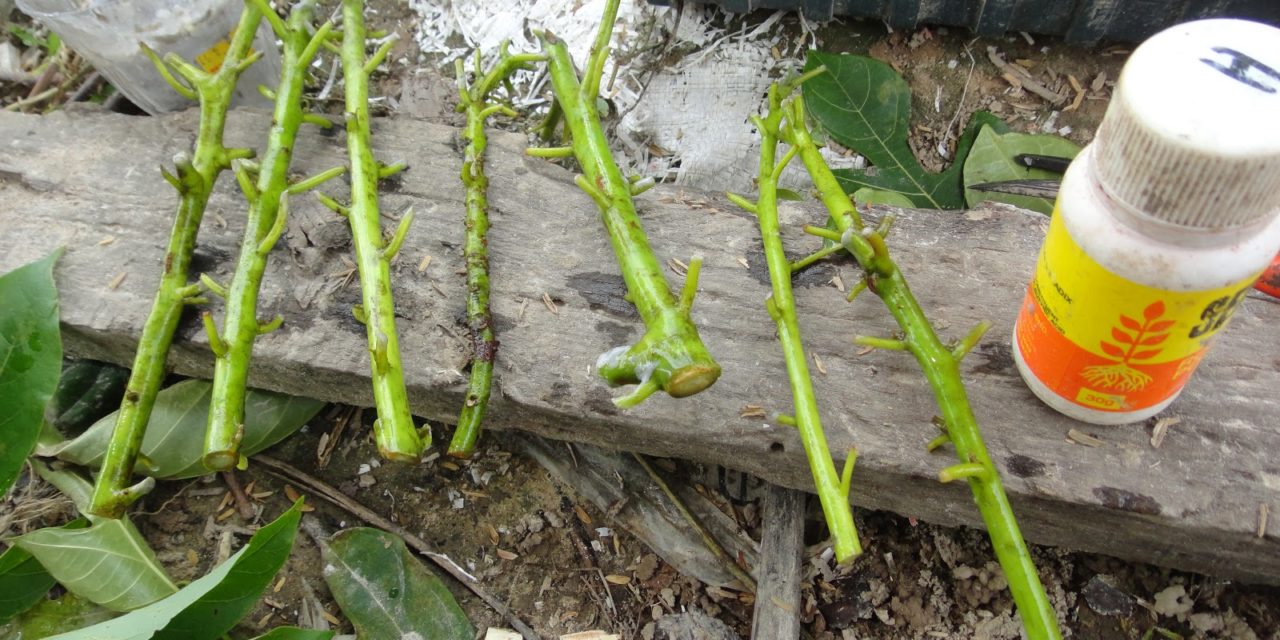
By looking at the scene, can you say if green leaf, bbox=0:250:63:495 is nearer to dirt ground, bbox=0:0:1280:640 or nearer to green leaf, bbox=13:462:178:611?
green leaf, bbox=13:462:178:611

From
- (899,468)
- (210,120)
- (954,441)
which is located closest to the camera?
(954,441)

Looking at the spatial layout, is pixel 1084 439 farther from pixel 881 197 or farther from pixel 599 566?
pixel 599 566

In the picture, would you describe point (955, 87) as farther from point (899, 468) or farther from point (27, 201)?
point (27, 201)

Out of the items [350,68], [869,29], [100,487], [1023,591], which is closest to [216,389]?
[100,487]

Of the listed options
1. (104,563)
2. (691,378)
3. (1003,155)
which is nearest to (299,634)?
(104,563)

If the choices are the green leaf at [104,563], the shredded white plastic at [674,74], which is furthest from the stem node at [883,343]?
the green leaf at [104,563]

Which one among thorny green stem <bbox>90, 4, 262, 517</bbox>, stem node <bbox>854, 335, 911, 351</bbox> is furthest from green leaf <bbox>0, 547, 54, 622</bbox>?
stem node <bbox>854, 335, 911, 351</bbox>

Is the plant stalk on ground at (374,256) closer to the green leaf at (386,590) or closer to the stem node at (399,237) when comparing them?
the stem node at (399,237)
